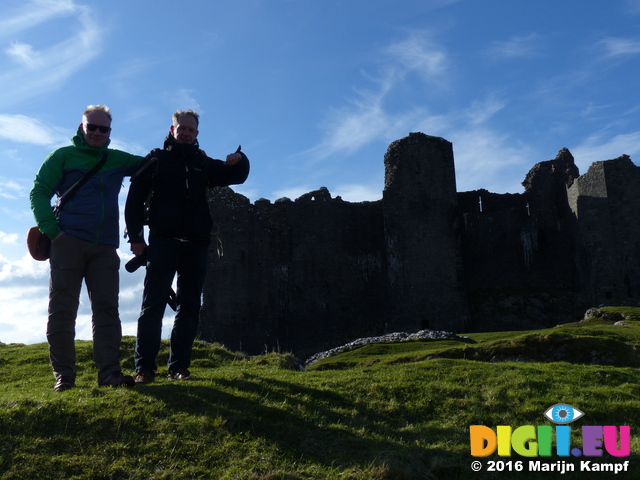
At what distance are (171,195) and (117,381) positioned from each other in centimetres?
228

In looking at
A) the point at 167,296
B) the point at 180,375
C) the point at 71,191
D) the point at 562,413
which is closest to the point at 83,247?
the point at 71,191

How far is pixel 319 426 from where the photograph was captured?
22.3 ft

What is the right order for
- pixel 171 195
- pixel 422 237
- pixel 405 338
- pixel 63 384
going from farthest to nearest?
pixel 422 237 < pixel 405 338 < pixel 171 195 < pixel 63 384

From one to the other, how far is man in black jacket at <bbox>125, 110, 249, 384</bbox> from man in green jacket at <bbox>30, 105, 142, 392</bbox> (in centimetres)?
29

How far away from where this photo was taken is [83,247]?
25.8 ft

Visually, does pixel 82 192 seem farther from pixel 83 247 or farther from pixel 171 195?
pixel 171 195

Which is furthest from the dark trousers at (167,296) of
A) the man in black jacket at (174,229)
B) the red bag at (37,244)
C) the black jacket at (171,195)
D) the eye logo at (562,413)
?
the eye logo at (562,413)

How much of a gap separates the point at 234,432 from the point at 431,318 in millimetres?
27892

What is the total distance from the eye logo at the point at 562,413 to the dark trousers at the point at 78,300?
4863 mm

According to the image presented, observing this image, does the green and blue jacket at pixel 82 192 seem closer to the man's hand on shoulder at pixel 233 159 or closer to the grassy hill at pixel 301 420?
the man's hand on shoulder at pixel 233 159

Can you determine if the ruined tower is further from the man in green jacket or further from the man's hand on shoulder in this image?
the man in green jacket

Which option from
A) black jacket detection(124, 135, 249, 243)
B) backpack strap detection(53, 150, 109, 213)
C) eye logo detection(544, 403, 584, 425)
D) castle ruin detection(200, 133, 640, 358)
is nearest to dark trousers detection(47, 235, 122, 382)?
backpack strap detection(53, 150, 109, 213)

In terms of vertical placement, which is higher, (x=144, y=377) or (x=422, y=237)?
(x=422, y=237)

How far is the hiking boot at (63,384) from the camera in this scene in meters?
7.76
